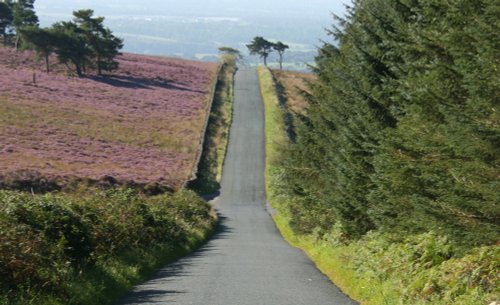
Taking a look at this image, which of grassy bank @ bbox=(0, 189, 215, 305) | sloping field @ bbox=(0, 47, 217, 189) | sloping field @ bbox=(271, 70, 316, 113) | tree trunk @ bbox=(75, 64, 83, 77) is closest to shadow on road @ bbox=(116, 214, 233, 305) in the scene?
grassy bank @ bbox=(0, 189, 215, 305)

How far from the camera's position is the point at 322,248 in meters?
20.6

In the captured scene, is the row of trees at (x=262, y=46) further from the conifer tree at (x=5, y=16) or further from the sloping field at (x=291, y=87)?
the conifer tree at (x=5, y=16)

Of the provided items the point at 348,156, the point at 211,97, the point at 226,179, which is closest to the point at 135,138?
the point at 226,179

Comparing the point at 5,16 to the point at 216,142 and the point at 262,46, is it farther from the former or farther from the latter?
the point at 216,142

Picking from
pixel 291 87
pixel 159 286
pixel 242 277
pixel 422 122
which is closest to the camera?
pixel 422 122

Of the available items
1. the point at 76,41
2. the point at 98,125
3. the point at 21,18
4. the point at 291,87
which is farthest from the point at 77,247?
the point at 21,18

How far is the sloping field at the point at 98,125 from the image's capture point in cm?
4366

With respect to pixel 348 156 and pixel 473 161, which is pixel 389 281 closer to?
pixel 473 161

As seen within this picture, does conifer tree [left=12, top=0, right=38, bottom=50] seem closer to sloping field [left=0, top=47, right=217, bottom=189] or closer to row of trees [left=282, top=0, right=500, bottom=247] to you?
→ sloping field [left=0, top=47, right=217, bottom=189]

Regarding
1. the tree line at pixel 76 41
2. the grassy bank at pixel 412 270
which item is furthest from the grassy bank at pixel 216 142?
the grassy bank at pixel 412 270

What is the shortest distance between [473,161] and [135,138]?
48.3m

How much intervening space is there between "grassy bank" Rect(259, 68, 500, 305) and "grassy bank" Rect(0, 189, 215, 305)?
4.63 m

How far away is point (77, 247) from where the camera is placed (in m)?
14.1

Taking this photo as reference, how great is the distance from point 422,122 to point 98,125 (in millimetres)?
49904
